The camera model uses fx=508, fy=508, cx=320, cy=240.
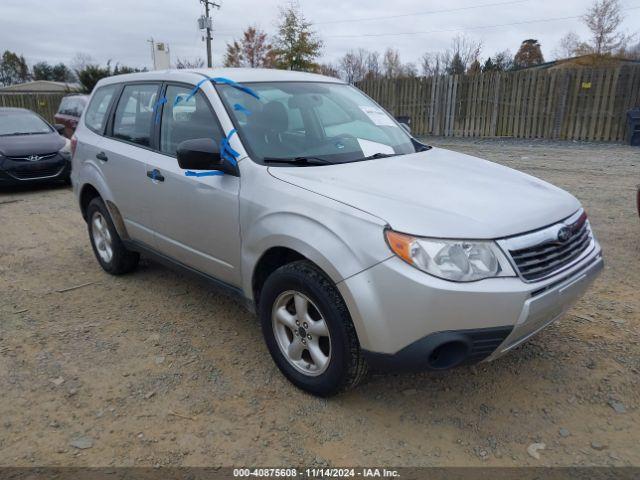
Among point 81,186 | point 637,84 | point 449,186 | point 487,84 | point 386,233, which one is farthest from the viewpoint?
point 487,84

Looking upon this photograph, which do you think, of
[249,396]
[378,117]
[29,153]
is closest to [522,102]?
[378,117]

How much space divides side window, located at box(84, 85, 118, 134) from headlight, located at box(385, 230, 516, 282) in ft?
11.1

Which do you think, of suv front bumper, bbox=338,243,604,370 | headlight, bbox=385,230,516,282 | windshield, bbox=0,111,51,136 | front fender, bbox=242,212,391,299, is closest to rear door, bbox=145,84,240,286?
front fender, bbox=242,212,391,299

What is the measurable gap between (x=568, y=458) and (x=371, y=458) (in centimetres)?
92

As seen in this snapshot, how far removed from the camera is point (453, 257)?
7.48 ft

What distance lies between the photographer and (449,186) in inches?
108

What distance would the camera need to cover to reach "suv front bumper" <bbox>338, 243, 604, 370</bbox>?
7.34 ft

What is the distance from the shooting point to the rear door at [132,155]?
388 centimetres

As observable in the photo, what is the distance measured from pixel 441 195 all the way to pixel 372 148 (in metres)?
0.97

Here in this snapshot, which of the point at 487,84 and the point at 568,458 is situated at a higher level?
the point at 487,84

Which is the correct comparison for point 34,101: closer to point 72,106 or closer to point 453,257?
point 72,106

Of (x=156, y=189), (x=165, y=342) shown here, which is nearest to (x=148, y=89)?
(x=156, y=189)

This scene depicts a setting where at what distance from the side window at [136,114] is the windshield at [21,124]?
6.45m

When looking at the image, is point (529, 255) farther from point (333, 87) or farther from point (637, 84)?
point (637, 84)
